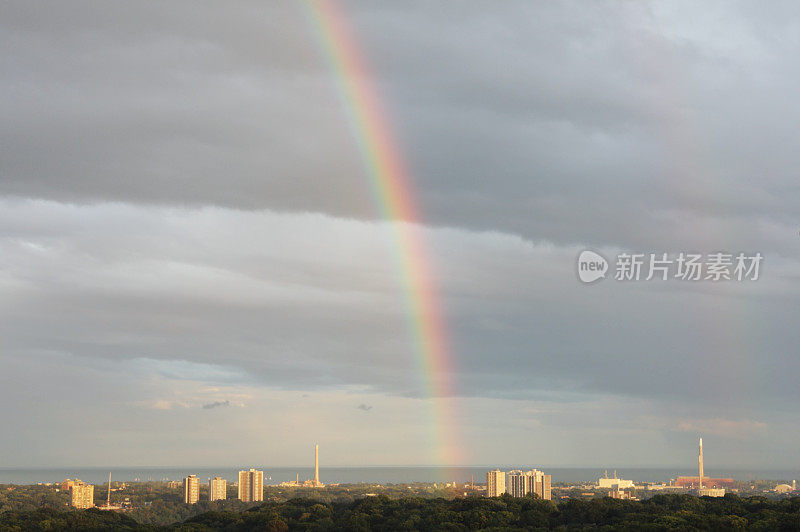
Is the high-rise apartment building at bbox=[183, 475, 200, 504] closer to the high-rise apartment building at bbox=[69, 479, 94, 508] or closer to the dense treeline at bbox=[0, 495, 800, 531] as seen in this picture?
the high-rise apartment building at bbox=[69, 479, 94, 508]

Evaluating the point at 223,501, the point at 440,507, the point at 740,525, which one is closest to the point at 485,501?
the point at 440,507

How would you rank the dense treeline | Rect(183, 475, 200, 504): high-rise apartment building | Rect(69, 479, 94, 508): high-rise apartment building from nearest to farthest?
the dense treeline → Rect(69, 479, 94, 508): high-rise apartment building → Rect(183, 475, 200, 504): high-rise apartment building

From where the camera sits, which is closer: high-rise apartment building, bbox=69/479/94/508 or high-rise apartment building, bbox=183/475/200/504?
high-rise apartment building, bbox=69/479/94/508

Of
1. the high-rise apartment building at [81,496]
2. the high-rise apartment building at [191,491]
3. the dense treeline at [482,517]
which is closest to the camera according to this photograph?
the dense treeline at [482,517]

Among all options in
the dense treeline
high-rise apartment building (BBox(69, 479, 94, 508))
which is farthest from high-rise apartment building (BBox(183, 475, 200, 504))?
the dense treeline

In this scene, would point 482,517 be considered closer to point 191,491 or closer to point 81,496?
point 191,491

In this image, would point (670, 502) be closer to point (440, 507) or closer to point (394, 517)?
point (440, 507)

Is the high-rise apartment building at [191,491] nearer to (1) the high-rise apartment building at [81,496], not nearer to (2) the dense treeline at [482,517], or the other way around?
(1) the high-rise apartment building at [81,496]

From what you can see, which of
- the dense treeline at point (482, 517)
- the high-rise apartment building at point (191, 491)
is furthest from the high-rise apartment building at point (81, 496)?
the dense treeline at point (482, 517)
